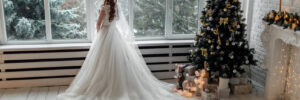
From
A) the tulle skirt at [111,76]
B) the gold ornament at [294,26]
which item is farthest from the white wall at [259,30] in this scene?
the tulle skirt at [111,76]

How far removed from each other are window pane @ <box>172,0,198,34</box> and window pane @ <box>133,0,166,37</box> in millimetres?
220

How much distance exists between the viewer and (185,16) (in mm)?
5898

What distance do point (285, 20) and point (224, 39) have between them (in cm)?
93

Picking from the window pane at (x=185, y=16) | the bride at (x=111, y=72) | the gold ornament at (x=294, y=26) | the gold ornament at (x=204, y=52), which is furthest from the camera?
the window pane at (x=185, y=16)

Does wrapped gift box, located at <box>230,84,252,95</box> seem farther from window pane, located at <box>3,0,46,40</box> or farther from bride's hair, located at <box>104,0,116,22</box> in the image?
window pane, located at <box>3,0,46,40</box>

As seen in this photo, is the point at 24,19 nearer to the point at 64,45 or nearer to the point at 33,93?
the point at 64,45

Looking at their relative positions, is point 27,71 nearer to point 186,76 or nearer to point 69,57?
point 69,57

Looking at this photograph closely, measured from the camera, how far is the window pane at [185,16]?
584 centimetres

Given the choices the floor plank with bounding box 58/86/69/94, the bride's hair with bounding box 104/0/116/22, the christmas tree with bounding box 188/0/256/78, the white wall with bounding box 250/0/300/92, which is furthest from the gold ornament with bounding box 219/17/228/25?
the floor plank with bounding box 58/86/69/94

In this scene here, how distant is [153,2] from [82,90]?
2045 mm

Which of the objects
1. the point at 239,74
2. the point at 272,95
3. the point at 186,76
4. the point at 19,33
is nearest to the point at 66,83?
the point at 19,33

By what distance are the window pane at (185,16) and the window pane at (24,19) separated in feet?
7.56

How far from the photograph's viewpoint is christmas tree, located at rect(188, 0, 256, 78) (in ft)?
15.4

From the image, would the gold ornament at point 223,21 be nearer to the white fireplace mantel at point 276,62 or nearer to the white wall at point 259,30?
the white fireplace mantel at point 276,62
